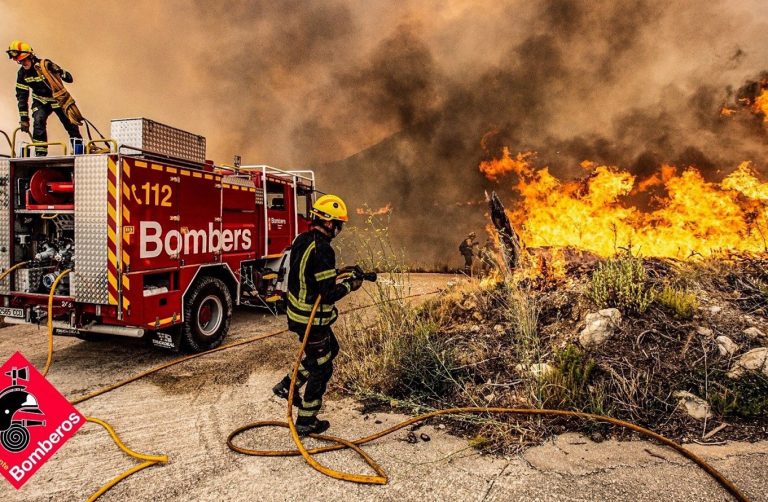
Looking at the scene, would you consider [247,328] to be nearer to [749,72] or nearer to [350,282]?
[350,282]

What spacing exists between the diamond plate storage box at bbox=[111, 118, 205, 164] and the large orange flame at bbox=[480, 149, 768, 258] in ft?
17.5

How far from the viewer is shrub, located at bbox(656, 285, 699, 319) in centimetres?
461

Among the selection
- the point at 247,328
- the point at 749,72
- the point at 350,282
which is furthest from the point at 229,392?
the point at 749,72

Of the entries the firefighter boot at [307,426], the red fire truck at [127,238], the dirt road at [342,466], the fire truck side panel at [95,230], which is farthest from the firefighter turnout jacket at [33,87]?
the firefighter boot at [307,426]

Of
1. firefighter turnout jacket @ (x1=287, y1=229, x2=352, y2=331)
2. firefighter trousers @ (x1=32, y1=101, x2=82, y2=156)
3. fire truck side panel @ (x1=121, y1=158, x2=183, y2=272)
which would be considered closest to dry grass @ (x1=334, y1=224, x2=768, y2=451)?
firefighter turnout jacket @ (x1=287, y1=229, x2=352, y2=331)

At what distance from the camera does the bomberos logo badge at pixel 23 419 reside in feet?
9.58

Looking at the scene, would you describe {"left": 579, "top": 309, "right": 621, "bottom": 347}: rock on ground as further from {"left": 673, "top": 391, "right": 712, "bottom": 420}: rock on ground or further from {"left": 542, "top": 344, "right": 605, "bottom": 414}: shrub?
{"left": 673, "top": 391, "right": 712, "bottom": 420}: rock on ground

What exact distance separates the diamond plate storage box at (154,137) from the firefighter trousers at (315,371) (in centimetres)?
357

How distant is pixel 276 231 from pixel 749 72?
11149 mm

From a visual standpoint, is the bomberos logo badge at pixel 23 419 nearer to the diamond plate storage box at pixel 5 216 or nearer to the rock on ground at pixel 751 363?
the diamond plate storage box at pixel 5 216

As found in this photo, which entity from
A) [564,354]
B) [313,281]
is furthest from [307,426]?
[564,354]

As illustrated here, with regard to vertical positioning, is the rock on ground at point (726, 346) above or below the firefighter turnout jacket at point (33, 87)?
below

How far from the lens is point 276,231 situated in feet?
27.7

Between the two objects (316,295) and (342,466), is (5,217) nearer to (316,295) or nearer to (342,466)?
(316,295)
